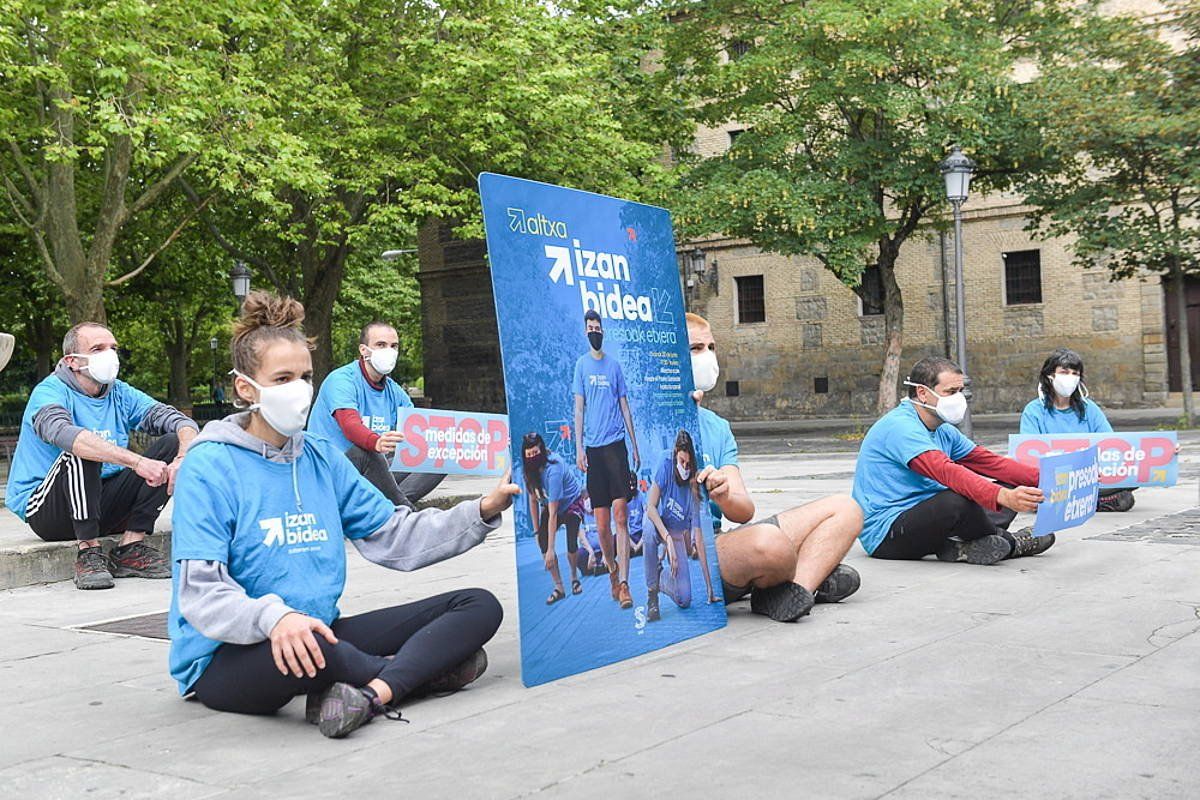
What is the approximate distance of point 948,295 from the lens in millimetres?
35344

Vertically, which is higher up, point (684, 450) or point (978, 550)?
point (684, 450)

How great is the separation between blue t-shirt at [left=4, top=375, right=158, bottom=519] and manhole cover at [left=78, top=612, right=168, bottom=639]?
61.0 inches

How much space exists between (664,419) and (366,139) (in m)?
18.9

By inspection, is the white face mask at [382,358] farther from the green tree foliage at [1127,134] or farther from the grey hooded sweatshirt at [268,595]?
the green tree foliage at [1127,134]

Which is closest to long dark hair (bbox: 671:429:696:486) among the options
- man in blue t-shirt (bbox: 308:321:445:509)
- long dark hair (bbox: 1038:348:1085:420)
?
man in blue t-shirt (bbox: 308:321:445:509)

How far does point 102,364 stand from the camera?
792 centimetres

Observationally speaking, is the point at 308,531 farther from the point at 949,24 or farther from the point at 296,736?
the point at 949,24

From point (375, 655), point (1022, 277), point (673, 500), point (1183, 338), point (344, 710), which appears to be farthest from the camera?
point (1022, 277)

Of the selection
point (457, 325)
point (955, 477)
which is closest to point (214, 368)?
point (457, 325)

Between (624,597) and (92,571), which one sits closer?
(624,597)

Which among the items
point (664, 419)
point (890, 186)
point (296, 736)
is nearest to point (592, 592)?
point (664, 419)

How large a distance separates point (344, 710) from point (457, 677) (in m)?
0.69

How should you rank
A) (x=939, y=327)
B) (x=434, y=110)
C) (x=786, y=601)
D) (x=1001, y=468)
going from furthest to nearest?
(x=939, y=327)
(x=434, y=110)
(x=1001, y=468)
(x=786, y=601)

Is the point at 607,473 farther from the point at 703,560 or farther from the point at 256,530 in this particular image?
the point at 256,530
